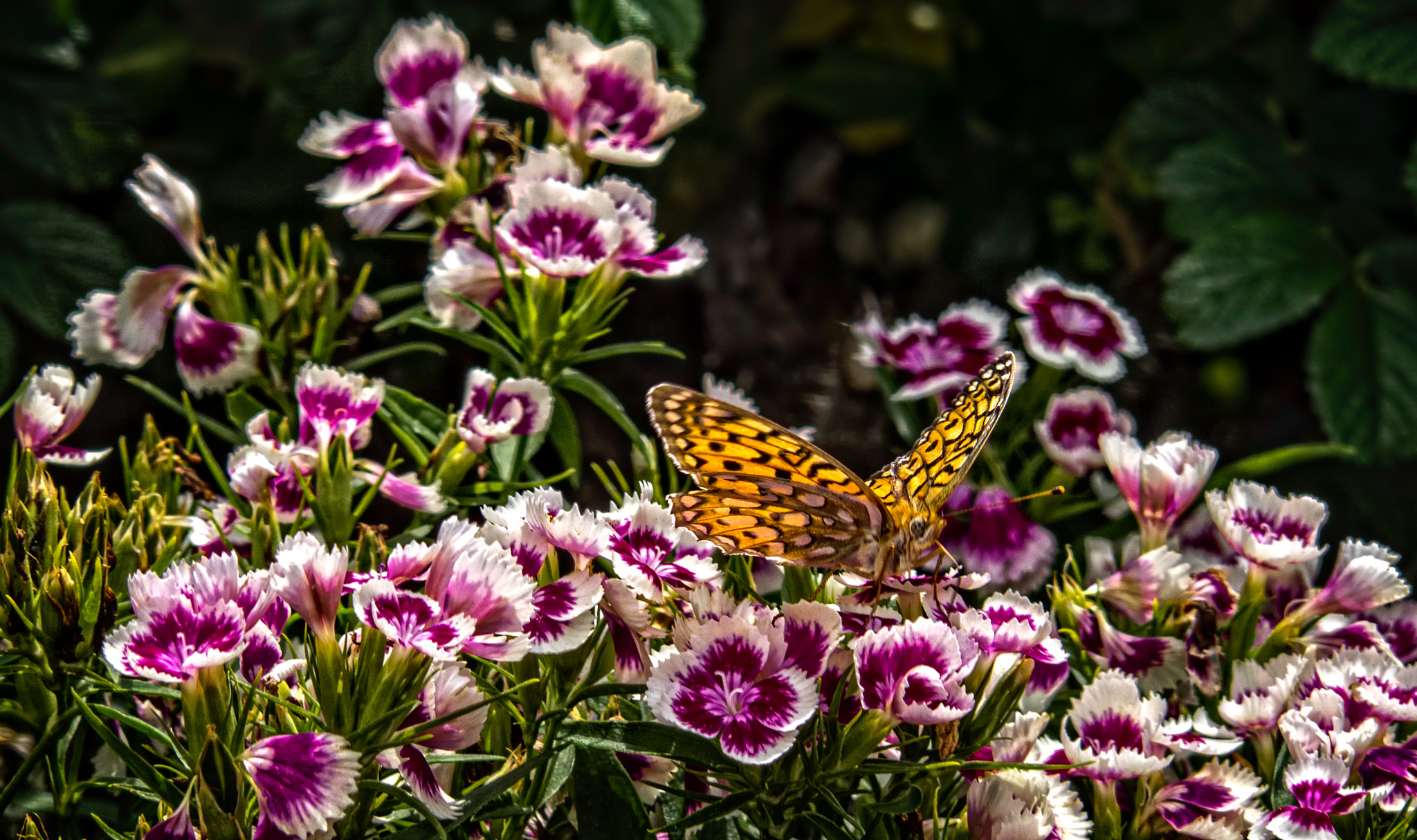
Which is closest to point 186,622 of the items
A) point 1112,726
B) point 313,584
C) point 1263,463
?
point 313,584

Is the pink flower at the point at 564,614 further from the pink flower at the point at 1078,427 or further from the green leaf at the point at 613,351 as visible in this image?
the pink flower at the point at 1078,427

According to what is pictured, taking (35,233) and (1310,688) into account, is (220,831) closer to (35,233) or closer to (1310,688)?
(1310,688)

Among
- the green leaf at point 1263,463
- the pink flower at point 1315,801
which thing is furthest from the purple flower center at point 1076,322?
the pink flower at point 1315,801

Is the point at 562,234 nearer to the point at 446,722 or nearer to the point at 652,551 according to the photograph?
the point at 652,551

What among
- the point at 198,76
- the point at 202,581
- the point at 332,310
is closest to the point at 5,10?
the point at 198,76

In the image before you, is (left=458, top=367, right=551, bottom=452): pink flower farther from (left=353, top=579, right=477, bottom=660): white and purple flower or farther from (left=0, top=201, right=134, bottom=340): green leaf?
(left=0, top=201, right=134, bottom=340): green leaf

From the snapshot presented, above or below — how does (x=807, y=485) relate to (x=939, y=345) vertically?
above
